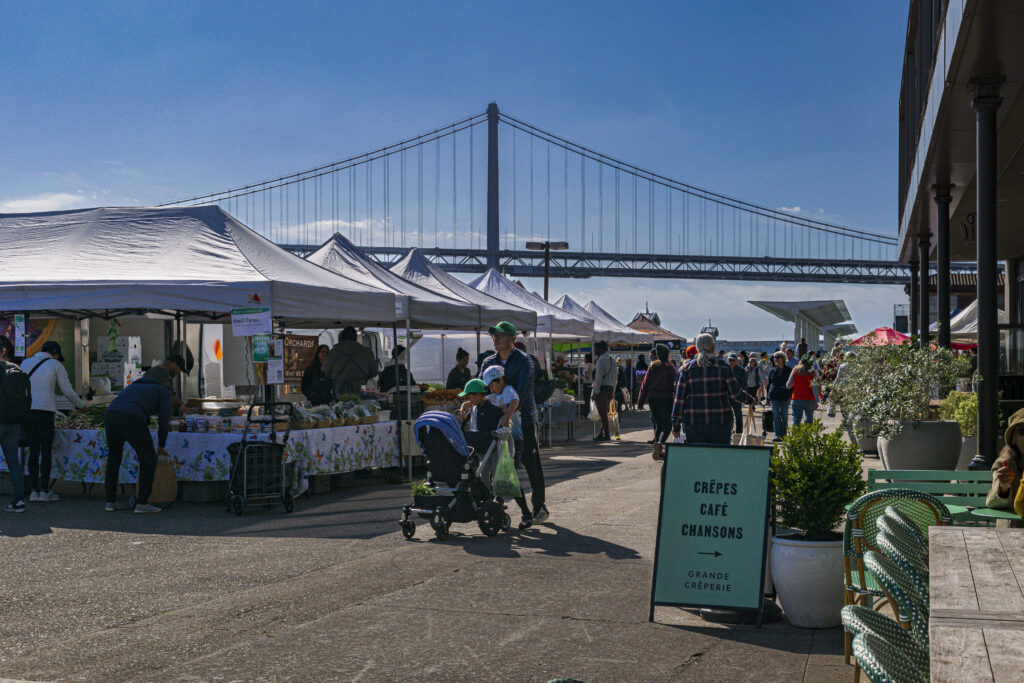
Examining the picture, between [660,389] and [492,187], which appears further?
[492,187]

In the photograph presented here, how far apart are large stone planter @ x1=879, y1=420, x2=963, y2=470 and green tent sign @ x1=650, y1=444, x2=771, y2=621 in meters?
5.69

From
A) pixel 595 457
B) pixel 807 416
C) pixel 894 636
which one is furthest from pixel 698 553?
pixel 807 416

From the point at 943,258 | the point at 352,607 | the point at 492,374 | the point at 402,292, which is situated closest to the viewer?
the point at 352,607

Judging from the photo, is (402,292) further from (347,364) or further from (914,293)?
(914,293)

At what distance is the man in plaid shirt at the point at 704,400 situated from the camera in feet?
27.7

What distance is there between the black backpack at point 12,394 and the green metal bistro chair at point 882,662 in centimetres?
976

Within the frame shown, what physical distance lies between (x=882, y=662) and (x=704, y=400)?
6.16 m

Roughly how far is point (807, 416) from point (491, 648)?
45.3 ft

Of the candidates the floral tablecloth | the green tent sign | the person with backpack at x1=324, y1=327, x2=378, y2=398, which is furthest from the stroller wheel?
the person with backpack at x1=324, y1=327, x2=378, y2=398

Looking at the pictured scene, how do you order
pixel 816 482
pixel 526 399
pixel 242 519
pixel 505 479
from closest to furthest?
1. pixel 816 482
2. pixel 505 479
3. pixel 526 399
4. pixel 242 519

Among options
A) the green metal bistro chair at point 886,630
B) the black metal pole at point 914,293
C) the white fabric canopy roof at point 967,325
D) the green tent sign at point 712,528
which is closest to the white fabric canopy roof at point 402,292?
the green tent sign at point 712,528

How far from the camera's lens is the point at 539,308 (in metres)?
22.5

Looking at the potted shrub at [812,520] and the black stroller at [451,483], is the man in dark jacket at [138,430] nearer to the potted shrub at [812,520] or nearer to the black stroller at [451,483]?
the black stroller at [451,483]

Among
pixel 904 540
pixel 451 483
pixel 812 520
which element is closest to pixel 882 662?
pixel 904 540
